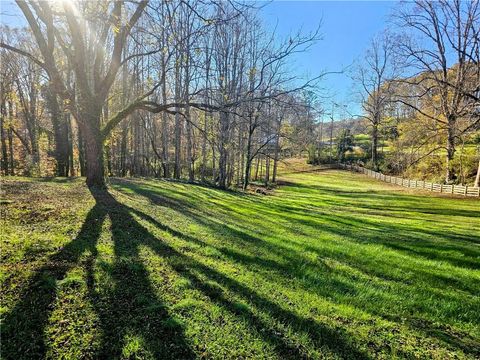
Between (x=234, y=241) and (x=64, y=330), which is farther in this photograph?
(x=234, y=241)

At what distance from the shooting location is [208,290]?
3.55 m

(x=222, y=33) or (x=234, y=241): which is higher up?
(x=222, y=33)

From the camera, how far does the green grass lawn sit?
101 inches

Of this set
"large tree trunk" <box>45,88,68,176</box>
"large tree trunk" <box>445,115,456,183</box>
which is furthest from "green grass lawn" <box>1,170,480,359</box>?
"large tree trunk" <box>445,115,456,183</box>

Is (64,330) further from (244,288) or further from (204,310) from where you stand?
(244,288)

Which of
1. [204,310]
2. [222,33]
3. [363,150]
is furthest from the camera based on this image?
[363,150]

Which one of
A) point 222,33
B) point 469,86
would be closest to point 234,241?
point 222,33

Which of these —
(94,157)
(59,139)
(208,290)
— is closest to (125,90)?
(59,139)

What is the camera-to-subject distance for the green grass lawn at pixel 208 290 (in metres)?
2.56

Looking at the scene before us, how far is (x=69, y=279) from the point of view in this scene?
316cm

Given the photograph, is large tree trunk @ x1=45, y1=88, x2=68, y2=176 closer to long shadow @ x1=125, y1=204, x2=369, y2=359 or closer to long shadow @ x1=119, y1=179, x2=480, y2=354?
long shadow @ x1=119, y1=179, x2=480, y2=354

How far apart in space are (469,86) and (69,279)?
2871 centimetres

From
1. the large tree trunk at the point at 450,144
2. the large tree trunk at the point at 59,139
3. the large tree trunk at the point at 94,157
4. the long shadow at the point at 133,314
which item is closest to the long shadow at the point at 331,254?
the long shadow at the point at 133,314

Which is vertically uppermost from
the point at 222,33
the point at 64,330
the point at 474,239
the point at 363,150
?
the point at 222,33
